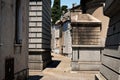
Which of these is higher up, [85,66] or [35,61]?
[35,61]

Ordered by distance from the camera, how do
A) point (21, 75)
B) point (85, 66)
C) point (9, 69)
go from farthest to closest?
point (85, 66) → point (21, 75) → point (9, 69)

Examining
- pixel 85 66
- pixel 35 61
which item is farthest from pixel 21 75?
pixel 85 66

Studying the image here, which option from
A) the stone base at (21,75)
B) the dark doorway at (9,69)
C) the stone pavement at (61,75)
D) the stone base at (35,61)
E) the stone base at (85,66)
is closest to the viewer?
the dark doorway at (9,69)

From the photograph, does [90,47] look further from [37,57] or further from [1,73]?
[1,73]

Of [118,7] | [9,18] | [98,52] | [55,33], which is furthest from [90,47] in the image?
[55,33]

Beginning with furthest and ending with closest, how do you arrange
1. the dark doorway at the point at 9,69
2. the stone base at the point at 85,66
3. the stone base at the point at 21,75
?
the stone base at the point at 85,66 → the stone base at the point at 21,75 → the dark doorway at the point at 9,69

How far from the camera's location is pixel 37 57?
69.1 feet

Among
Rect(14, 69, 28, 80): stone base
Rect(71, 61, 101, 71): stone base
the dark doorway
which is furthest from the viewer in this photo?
Rect(71, 61, 101, 71): stone base

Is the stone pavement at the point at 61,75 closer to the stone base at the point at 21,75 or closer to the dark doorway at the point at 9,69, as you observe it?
the stone base at the point at 21,75

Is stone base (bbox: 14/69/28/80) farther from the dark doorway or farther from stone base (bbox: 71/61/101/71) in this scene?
stone base (bbox: 71/61/101/71)

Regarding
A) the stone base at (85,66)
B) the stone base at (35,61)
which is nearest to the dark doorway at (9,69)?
the stone base at (35,61)

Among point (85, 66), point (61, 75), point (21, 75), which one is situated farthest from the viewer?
point (85, 66)

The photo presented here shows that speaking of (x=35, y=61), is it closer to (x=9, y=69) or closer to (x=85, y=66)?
(x=85, y=66)

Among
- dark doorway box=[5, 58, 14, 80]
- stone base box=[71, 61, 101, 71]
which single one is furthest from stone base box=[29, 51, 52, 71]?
dark doorway box=[5, 58, 14, 80]
